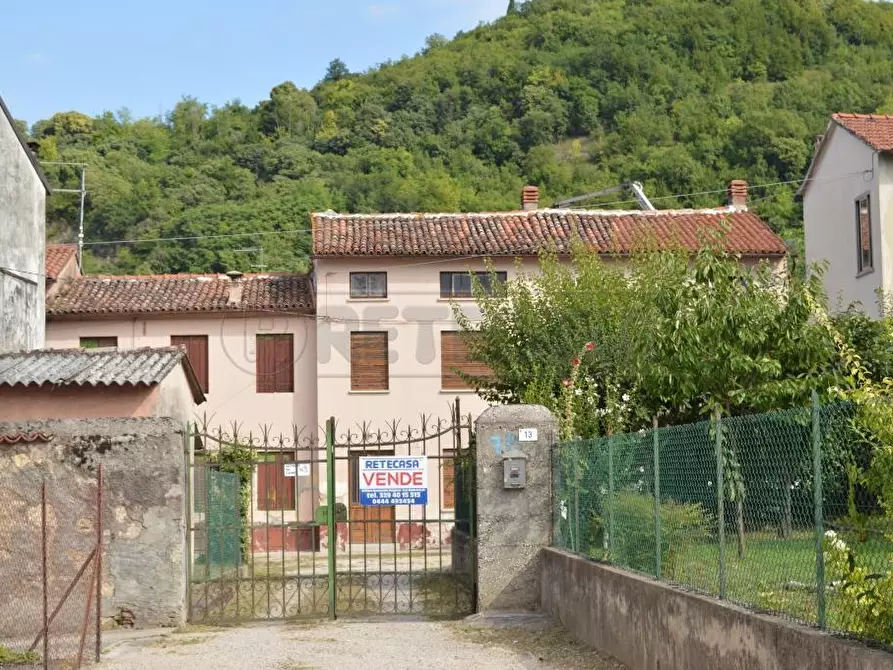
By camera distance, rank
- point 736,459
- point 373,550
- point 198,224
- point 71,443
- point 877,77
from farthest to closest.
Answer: point 877,77
point 198,224
point 373,550
point 71,443
point 736,459

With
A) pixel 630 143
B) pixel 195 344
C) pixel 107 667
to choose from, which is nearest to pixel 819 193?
pixel 195 344

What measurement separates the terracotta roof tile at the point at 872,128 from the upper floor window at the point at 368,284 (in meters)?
12.6

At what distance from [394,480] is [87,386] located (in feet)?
20.8

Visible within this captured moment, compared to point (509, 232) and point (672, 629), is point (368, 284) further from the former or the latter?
point (672, 629)

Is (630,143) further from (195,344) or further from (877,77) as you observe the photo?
(195,344)

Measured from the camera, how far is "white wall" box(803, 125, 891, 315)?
A: 26938 millimetres

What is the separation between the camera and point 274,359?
115ft

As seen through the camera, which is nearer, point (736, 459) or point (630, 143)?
point (736, 459)

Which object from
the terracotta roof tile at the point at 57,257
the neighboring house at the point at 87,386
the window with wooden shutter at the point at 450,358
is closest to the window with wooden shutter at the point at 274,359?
the window with wooden shutter at the point at 450,358

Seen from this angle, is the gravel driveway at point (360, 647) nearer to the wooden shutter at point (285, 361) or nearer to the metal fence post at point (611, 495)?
the metal fence post at point (611, 495)

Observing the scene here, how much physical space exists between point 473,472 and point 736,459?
7457 mm

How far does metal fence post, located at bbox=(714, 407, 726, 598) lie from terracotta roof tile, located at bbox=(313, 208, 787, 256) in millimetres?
25743

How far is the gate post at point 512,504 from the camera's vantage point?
47.3 ft

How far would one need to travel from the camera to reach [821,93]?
220ft
